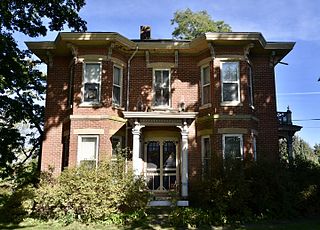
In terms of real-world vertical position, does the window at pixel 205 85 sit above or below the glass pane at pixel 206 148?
above

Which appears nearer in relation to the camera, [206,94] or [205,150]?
[205,150]

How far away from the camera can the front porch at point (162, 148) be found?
49.2 feet

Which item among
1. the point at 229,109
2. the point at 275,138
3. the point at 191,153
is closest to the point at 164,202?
the point at 191,153

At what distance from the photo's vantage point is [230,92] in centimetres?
1591

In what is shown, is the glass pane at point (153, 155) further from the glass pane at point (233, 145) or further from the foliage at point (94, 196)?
the foliage at point (94, 196)

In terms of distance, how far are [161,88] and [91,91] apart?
3.46 m

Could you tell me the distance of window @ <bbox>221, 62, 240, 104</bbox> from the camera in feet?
52.0

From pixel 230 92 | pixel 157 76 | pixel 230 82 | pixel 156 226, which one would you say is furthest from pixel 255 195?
pixel 157 76

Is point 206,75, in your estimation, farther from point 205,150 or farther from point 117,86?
point 117,86

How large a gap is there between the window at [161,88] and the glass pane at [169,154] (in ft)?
6.42

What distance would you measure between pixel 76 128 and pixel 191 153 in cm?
543

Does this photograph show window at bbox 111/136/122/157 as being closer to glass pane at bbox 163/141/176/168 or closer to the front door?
the front door

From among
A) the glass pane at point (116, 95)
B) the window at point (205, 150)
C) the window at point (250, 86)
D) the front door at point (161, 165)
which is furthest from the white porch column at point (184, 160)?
the window at point (250, 86)

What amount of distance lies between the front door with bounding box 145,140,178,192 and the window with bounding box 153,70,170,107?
1.93 metres
